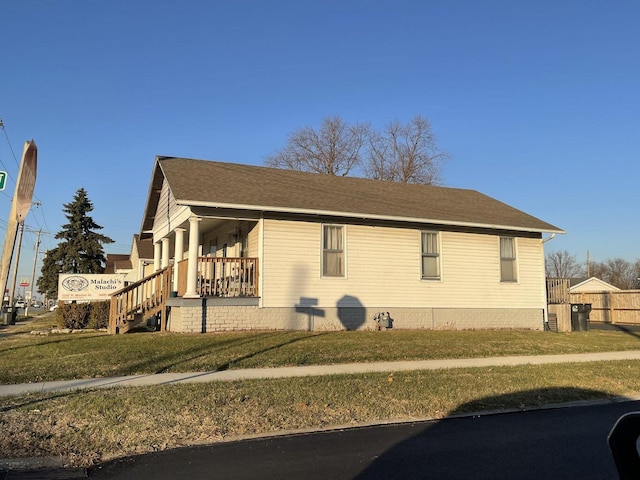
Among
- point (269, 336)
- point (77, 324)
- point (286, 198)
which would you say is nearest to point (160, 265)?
point (77, 324)

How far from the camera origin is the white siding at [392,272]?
54.5 ft

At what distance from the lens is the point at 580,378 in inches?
393

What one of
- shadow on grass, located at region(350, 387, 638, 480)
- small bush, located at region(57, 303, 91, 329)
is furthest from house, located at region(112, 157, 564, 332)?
shadow on grass, located at region(350, 387, 638, 480)

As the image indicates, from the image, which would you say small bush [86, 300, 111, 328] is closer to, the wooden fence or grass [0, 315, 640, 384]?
grass [0, 315, 640, 384]

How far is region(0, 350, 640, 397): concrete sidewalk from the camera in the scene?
27.6ft

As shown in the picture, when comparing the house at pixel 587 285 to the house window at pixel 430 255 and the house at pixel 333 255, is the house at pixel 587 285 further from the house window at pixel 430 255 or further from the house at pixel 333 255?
the house window at pixel 430 255

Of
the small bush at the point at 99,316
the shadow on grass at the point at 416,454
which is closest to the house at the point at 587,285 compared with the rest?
the small bush at the point at 99,316

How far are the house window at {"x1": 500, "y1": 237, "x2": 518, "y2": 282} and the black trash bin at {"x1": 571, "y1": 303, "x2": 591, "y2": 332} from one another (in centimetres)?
259

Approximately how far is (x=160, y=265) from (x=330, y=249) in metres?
9.67

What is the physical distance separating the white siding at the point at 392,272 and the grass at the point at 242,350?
64.9 inches

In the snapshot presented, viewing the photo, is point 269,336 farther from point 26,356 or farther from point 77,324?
point 77,324

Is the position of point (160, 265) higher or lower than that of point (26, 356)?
higher

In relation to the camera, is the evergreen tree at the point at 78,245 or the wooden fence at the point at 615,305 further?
the evergreen tree at the point at 78,245

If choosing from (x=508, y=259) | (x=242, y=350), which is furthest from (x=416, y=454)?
(x=508, y=259)
